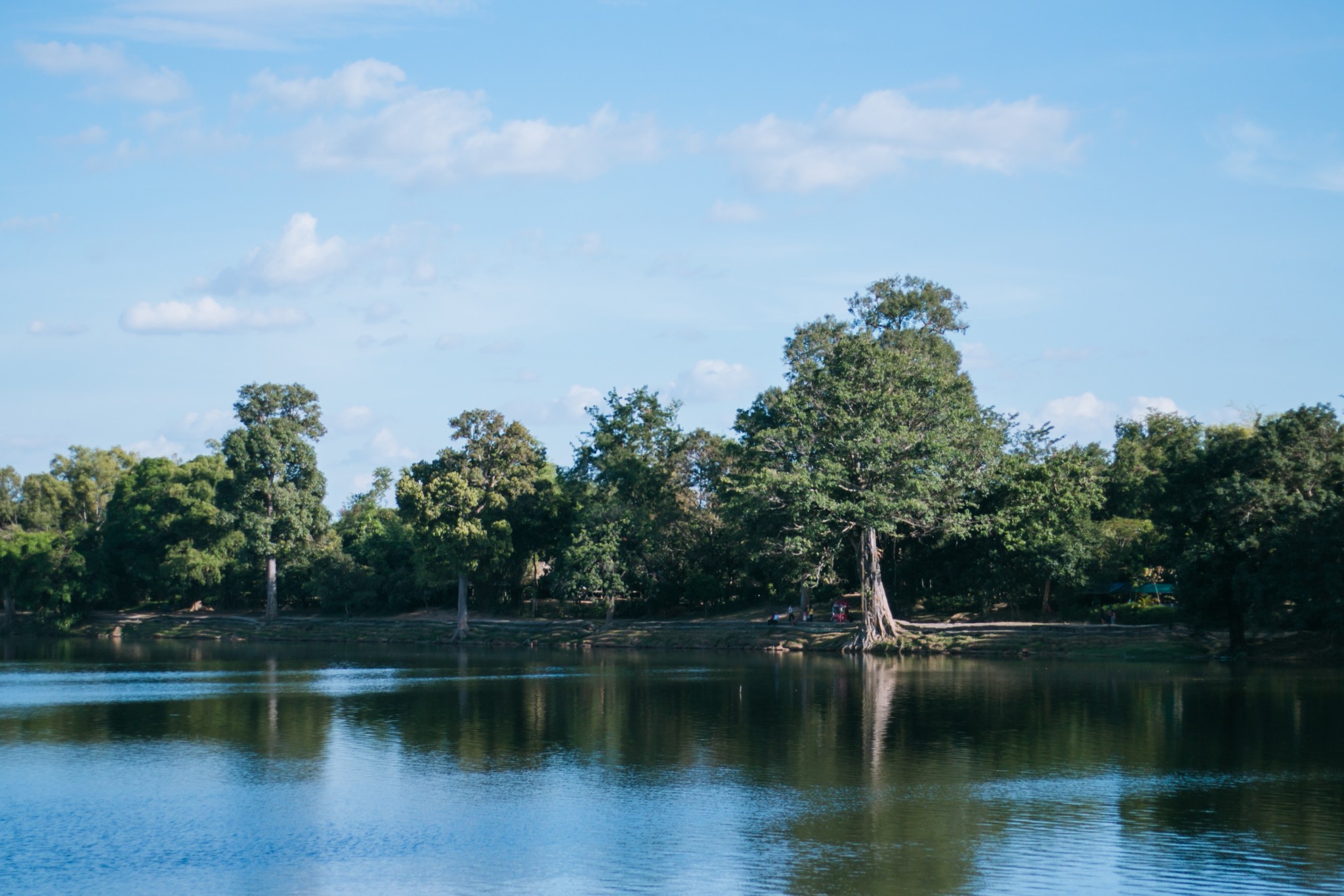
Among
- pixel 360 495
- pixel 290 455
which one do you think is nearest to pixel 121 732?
pixel 290 455

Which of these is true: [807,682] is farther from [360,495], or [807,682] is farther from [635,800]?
[360,495]

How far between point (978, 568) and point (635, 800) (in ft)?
154

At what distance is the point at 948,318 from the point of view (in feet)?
268

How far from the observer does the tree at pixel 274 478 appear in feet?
291

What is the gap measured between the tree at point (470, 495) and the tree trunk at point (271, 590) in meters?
12.6

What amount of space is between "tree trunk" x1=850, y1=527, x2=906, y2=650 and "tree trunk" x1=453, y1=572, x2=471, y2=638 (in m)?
29.0

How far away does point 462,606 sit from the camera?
83188mm

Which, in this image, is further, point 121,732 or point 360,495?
point 360,495

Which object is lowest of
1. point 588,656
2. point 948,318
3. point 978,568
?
point 588,656

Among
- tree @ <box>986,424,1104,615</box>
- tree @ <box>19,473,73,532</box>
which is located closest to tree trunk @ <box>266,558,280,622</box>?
tree @ <box>19,473,73,532</box>

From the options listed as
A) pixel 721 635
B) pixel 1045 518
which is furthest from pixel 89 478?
pixel 1045 518

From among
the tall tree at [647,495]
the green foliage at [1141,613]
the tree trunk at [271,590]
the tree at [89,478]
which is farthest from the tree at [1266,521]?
the tree at [89,478]

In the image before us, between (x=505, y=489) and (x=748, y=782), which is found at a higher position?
(x=505, y=489)

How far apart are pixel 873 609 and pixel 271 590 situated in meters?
48.6
